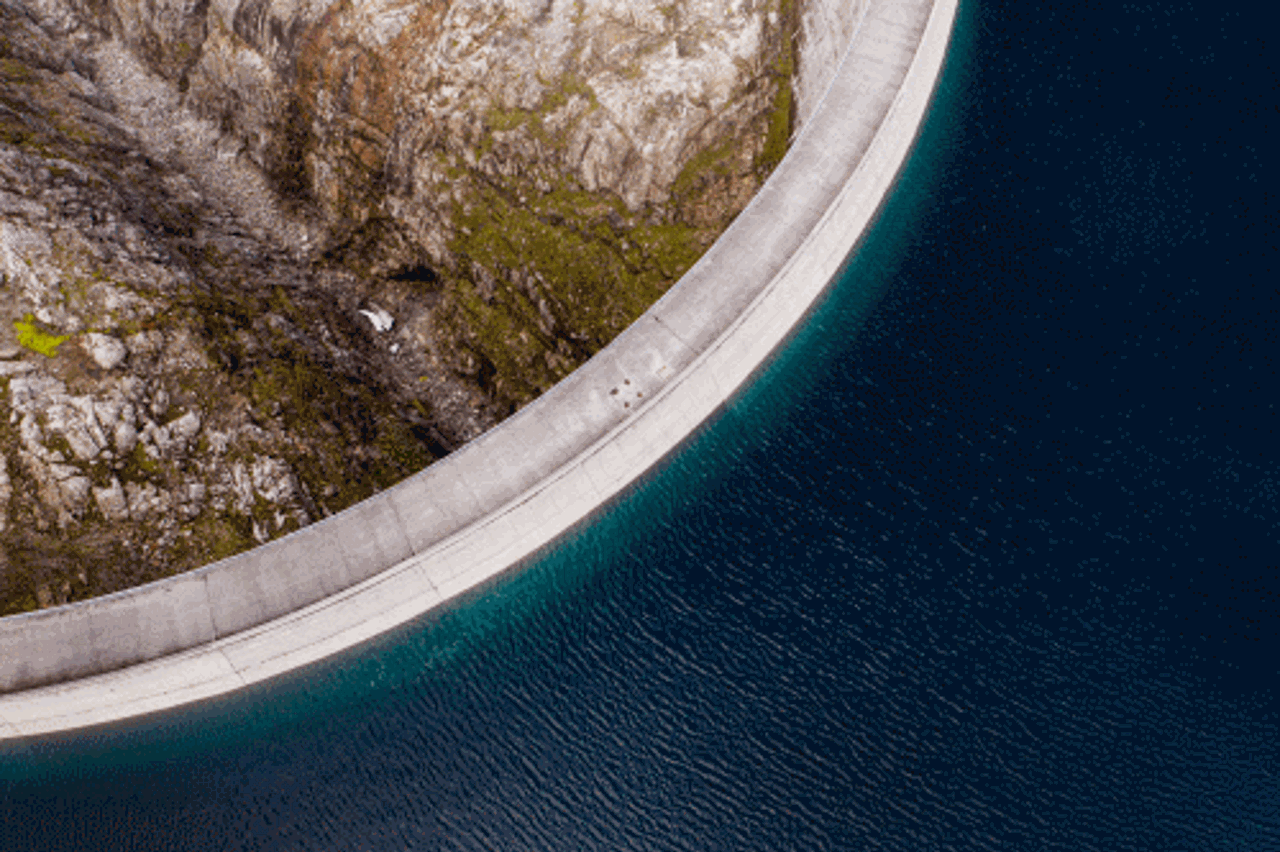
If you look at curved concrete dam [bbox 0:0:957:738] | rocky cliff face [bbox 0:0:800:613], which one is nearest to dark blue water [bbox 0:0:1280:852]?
curved concrete dam [bbox 0:0:957:738]

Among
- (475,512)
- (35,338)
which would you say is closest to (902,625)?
(475,512)

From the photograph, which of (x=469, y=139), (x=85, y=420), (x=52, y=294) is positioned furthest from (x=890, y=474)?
(x=52, y=294)

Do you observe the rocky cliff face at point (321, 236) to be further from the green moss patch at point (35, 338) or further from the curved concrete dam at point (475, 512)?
the curved concrete dam at point (475, 512)

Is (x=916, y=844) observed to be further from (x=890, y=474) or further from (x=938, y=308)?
(x=938, y=308)

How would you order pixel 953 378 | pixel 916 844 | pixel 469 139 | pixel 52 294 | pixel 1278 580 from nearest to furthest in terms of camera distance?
pixel 916 844 → pixel 1278 580 → pixel 52 294 → pixel 953 378 → pixel 469 139

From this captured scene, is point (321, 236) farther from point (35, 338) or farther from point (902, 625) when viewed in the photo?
point (902, 625)

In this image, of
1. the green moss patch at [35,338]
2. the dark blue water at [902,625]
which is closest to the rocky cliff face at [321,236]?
the green moss patch at [35,338]

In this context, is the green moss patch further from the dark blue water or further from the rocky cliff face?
the dark blue water
